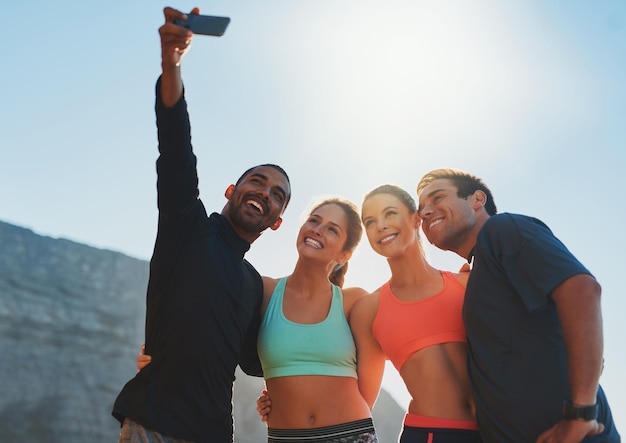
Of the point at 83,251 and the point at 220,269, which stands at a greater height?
the point at 83,251

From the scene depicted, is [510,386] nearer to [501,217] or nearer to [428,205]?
[501,217]

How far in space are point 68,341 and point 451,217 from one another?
25.4 metres

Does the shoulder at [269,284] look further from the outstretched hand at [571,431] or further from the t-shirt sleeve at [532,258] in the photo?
the outstretched hand at [571,431]

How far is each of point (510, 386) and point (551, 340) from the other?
0.30 meters

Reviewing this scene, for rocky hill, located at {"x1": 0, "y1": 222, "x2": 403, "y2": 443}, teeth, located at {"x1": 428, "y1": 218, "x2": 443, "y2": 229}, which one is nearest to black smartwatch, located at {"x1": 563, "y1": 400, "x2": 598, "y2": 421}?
teeth, located at {"x1": 428, "y1": 218, "x2": 443, "y2": 229}

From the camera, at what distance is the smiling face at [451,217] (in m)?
3.61

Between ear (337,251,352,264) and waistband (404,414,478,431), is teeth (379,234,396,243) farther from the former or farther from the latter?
waistband (404,414,478,431)

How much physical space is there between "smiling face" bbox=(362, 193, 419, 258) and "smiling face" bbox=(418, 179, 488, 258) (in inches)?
11.2

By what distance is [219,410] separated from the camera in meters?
3.05

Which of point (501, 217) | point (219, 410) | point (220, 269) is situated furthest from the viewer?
point (220, 269)

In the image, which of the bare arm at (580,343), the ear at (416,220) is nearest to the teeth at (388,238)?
the ear at (416,220)

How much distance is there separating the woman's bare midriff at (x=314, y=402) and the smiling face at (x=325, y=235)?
101cm

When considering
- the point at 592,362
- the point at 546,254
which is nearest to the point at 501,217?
the point at 546,254

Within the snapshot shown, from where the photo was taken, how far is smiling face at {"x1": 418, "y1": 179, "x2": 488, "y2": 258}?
3.61 m
